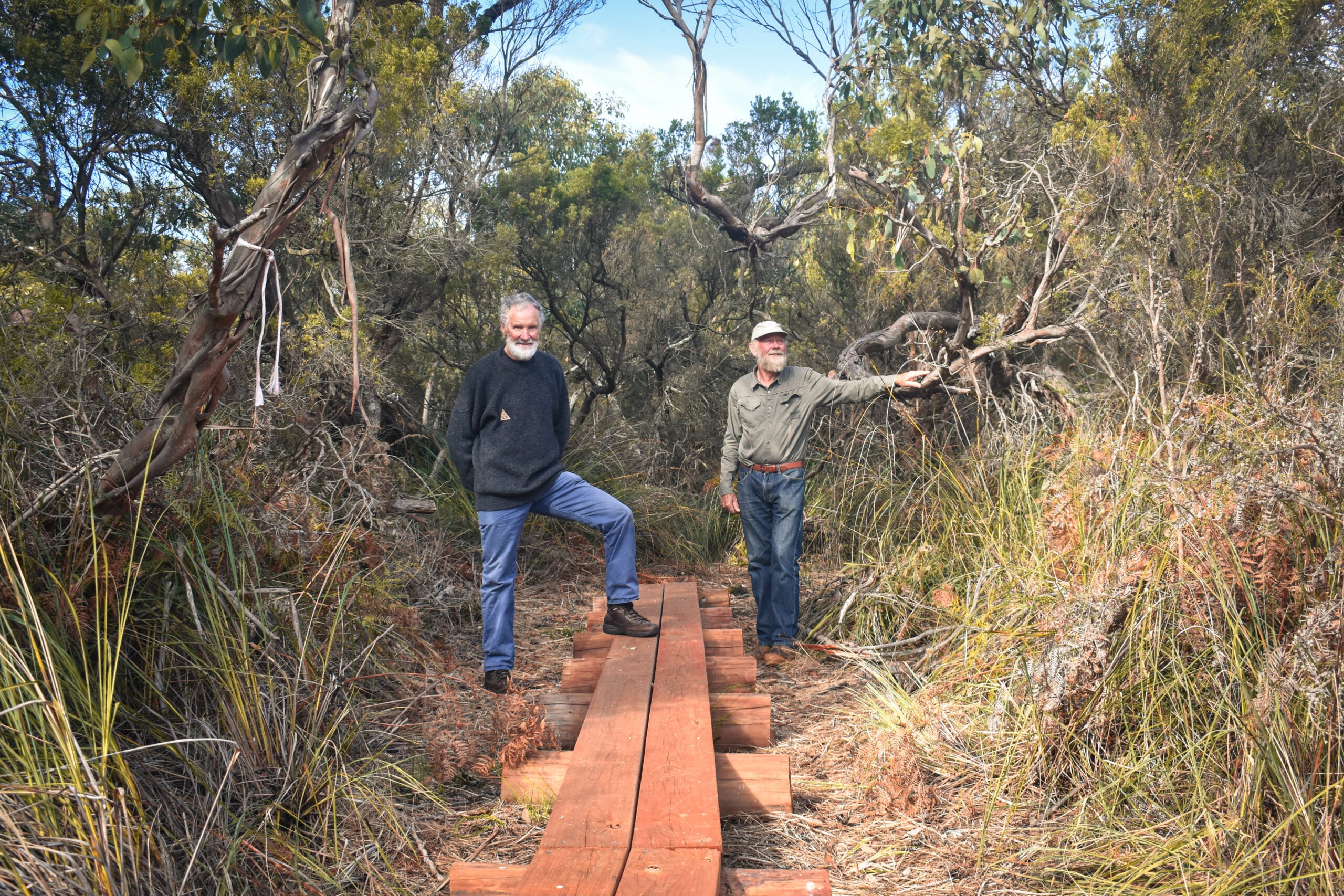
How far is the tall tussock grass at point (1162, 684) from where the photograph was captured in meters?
2.62

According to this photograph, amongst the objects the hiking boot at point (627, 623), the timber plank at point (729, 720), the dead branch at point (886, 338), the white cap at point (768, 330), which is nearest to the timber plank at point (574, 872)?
the timber plank at point (729, 720)

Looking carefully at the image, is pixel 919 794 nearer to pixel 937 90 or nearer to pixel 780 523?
pixel 780 523

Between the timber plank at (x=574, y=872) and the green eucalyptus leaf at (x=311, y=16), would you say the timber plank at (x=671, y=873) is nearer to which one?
the timber plank at (x=574, y=872)

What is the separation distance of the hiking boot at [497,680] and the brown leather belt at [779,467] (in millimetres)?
1924

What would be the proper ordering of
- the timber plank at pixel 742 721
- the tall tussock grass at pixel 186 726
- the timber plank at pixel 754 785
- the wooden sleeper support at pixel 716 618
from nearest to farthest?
1. the tall tussock grass at pixel 186 726
2. the timber plank at pixel 754 785
3. the timber plank at pixel 742 721
4. the wooden sleeper support at pixel 716 618

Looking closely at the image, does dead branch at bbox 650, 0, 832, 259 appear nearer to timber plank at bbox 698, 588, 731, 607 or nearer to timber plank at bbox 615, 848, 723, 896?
timber plank at bbox 698, 588, 731, 607

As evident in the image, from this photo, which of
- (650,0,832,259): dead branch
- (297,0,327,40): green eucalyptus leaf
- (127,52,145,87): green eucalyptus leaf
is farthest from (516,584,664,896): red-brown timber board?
(650,0,832,259): dead branch

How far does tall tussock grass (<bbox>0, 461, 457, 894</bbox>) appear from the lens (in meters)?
2.29

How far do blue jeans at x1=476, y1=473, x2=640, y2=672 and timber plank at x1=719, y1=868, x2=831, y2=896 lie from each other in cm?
222

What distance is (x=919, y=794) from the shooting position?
3404 millimetres

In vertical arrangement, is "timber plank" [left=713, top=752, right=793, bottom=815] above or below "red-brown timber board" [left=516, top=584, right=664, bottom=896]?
below

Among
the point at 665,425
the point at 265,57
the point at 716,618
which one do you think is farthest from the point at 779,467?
the point at 665,425

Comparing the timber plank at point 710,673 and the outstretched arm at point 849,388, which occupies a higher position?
the outstretched arm at point 849,388

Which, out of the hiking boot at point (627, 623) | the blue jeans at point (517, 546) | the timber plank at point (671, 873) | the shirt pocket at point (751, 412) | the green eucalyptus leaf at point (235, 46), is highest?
the green eucalyptus leaf at point (235, 46)
